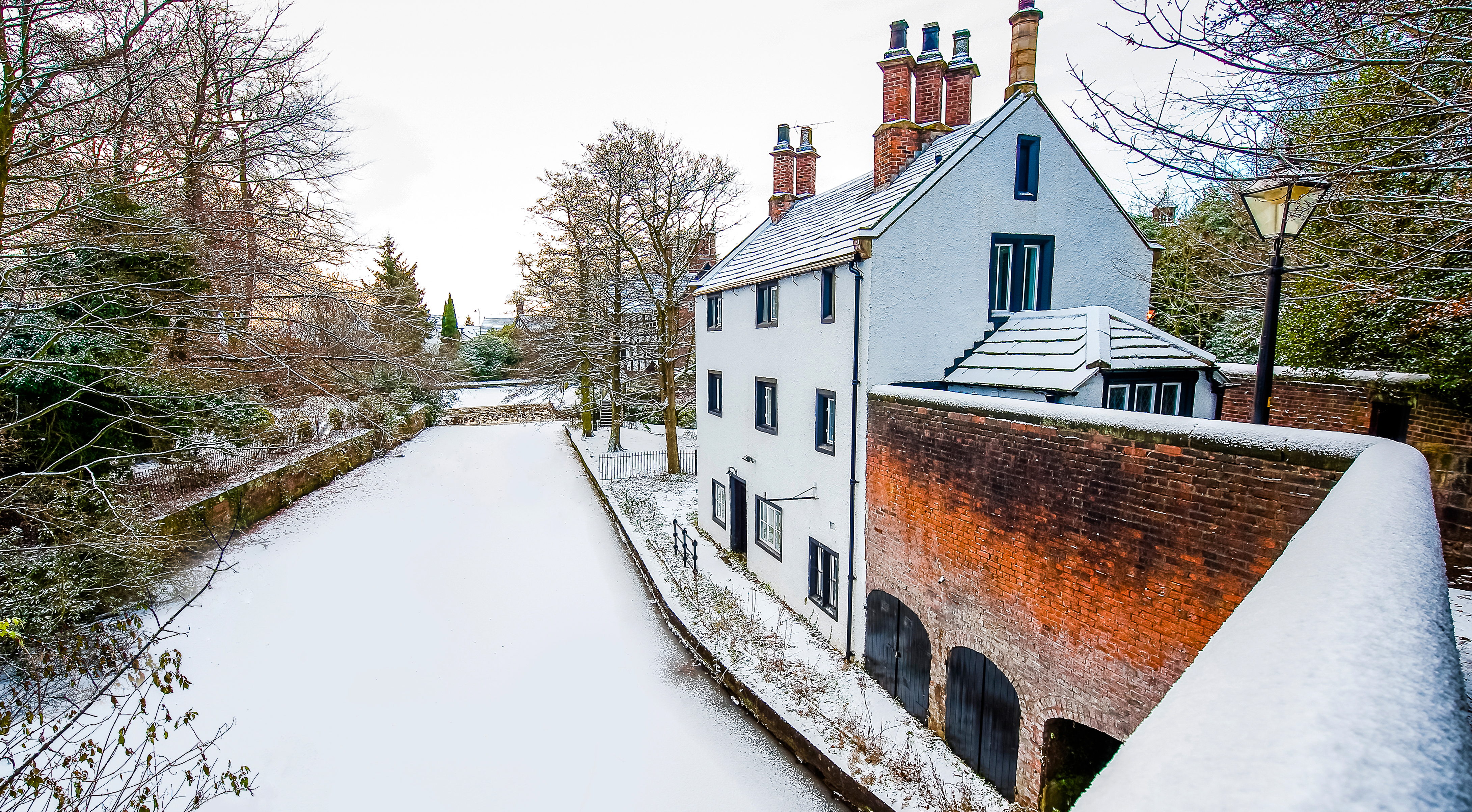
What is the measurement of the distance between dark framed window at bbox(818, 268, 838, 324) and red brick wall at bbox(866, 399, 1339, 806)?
2.14 meters

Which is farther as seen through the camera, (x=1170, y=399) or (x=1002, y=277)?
(x=1002, y=277)

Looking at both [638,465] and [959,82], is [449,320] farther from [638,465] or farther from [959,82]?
[959,82]

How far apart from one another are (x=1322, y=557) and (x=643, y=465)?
23.8 m

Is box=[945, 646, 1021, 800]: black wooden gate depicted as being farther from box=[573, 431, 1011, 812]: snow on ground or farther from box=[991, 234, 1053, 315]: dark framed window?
box=[991, 234, 1053, 315]: dark framed window

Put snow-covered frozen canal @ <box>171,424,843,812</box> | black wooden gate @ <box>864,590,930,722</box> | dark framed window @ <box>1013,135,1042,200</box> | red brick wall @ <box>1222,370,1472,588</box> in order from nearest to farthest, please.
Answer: red brick wall @ <box>1222,370,1472,588</box> → snow-covered frozen canal @ <box>171,424,843,812</box> → black wooden gate @ <box>864,590,930,722</box> → dark framed window @ <box>1013,135,1042,200</box>

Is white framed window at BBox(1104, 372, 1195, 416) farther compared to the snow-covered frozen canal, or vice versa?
white framed window at BBox(1104, 372, 1195, 416)

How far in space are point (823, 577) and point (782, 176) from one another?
37.3ft

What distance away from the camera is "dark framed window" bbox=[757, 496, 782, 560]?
42.7 feet

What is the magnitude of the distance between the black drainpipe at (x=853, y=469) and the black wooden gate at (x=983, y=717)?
2.20 meters

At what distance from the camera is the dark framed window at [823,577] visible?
437 inches

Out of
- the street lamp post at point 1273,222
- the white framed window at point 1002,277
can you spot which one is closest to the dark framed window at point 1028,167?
the white framed window at point 1002,277

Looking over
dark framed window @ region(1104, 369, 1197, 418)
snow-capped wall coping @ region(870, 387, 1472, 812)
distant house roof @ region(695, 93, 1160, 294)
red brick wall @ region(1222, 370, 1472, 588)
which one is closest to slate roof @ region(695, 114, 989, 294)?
distant house roof @ region(695, 93, 1160, 294)

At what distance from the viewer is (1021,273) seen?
34.3 ft

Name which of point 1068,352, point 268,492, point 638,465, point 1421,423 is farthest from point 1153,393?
point 268,492
